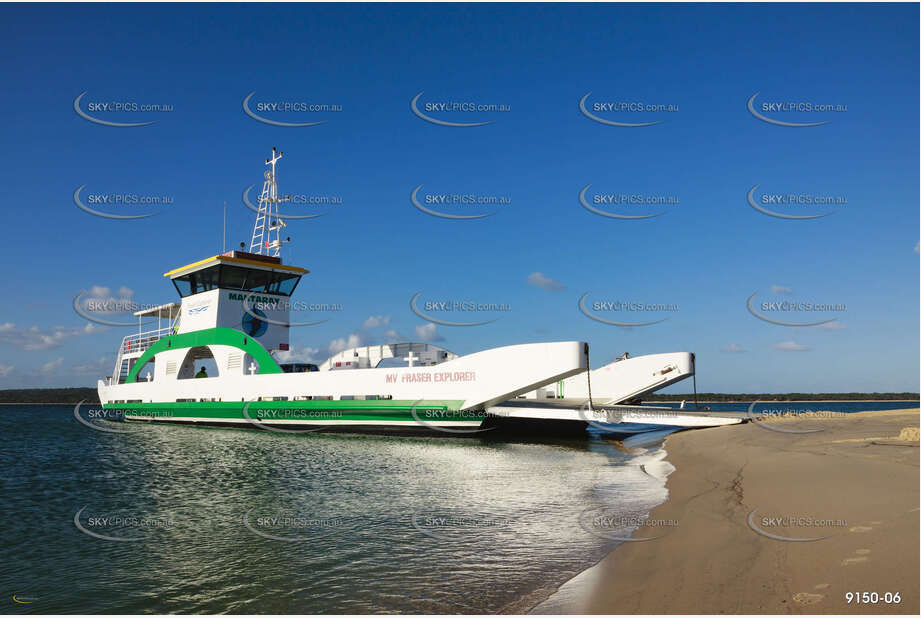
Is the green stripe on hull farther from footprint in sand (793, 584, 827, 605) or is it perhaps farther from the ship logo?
footprint in sand (793, 584, 827, 605)

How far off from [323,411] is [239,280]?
40.2 feet

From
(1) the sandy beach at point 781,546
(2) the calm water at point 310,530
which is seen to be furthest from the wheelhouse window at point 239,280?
(1) the sandy beach at point 781,546

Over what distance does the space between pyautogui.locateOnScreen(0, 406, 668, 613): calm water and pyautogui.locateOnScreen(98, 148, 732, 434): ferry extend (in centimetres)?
365

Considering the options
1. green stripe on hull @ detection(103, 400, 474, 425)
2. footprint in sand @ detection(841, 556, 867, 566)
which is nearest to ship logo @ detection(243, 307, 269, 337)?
green stripe on hull @ detection(103, 400, 474, 425)

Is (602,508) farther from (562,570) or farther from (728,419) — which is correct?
(728,419)

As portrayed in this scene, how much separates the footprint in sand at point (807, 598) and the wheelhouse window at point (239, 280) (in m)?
32.6

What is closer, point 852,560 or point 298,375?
point 852,560

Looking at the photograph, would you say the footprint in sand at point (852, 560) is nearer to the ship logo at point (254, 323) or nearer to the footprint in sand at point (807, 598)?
the footprint in sand at point (807, 598)

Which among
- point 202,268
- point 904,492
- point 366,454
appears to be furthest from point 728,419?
point 202,268

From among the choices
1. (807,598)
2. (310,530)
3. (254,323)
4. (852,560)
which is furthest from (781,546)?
(254,323)

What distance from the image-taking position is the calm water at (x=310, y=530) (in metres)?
6.09

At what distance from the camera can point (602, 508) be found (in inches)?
392

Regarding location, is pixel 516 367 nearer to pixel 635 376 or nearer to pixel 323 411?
pixel 635 376

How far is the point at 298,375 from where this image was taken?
2653 cm
